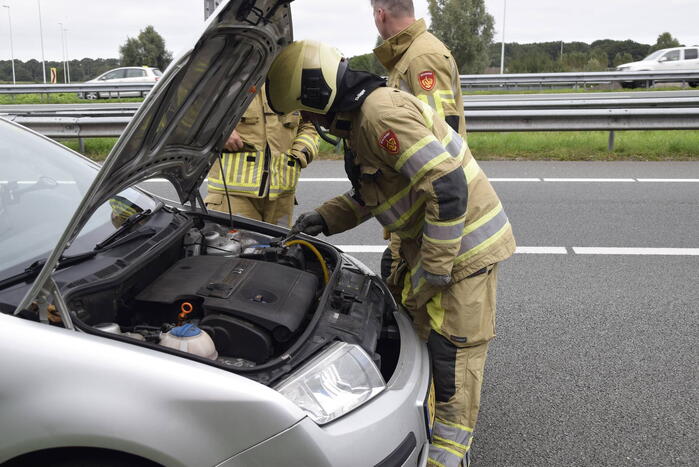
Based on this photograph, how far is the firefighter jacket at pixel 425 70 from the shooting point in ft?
12.3

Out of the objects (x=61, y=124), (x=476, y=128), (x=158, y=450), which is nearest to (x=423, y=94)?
(x=158, y=450)

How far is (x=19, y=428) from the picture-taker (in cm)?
168

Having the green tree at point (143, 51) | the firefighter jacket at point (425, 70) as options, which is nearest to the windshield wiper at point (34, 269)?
the firefighter jacket at point (425, 70)

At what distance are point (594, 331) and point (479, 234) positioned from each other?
5.14 ft

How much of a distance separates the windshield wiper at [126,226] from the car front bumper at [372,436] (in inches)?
41.3

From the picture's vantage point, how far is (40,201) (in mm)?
2449

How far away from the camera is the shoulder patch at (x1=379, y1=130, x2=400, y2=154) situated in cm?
233

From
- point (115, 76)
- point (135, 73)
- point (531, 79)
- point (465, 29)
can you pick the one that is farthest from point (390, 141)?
point (465, 29)

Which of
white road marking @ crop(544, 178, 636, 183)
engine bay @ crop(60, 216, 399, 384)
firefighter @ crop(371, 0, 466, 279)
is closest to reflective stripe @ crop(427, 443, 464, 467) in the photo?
engine bay @ crop(60, 216, 399, 384)

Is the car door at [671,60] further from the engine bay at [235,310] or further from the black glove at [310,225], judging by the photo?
the engine bay at [235,310]

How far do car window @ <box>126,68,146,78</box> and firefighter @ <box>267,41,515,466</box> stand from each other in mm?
23571

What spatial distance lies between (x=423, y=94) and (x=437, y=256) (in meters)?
1.54

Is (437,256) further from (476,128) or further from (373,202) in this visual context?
(476,128)

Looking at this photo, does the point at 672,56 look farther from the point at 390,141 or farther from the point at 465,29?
the point at 390,141
